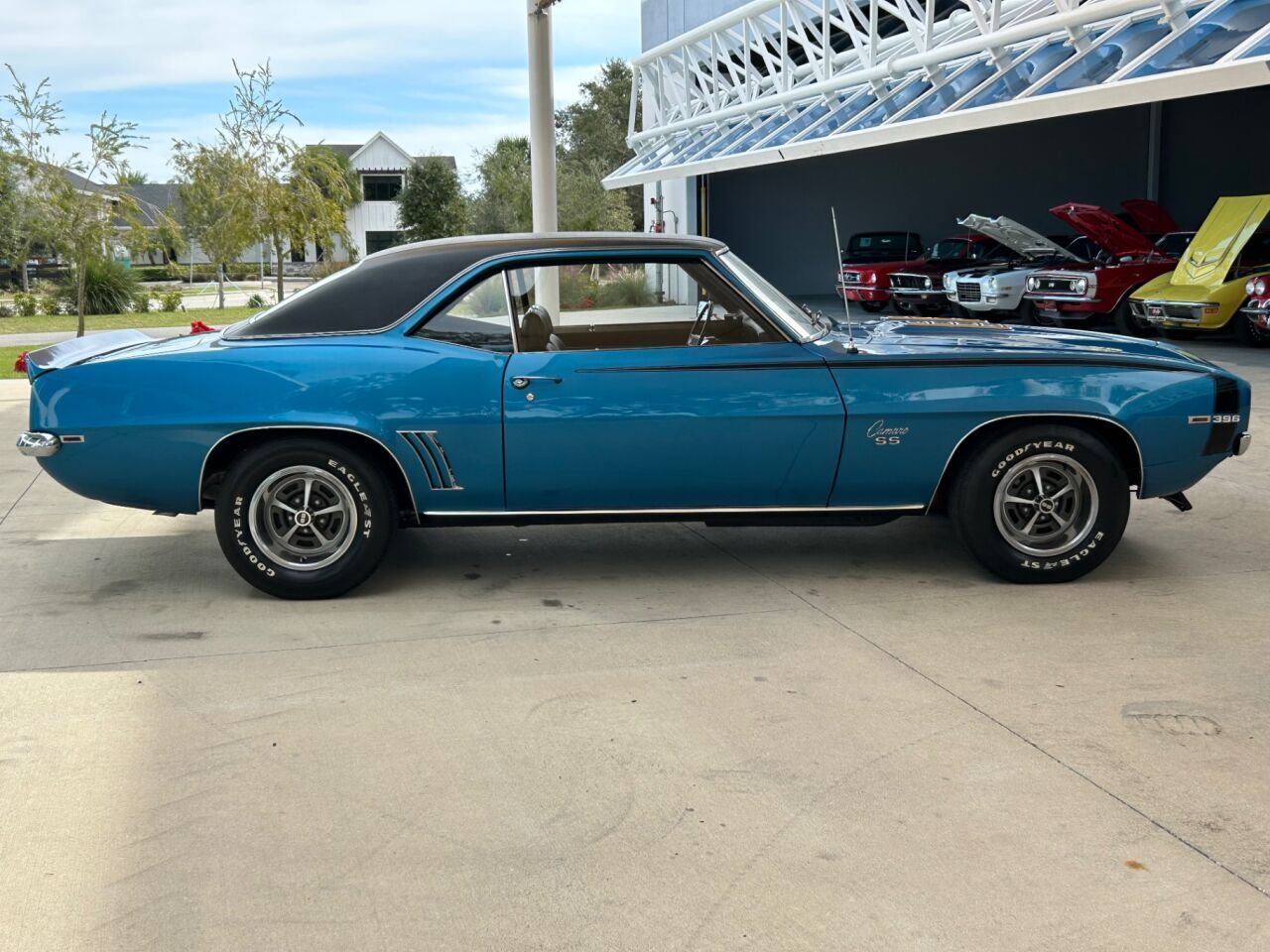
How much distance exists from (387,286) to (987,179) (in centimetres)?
2776

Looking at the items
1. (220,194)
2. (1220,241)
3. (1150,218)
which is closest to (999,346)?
(1220,241)

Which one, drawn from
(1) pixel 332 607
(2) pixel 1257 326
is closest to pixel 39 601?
(1) pixel 332 607

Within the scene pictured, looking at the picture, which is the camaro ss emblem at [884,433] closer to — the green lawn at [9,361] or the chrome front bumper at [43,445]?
the chrome front bumper at [43,445]

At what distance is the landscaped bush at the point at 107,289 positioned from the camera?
30641 millimetres

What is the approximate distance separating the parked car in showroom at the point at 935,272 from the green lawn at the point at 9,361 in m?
13.5

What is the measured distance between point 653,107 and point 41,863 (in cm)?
3064

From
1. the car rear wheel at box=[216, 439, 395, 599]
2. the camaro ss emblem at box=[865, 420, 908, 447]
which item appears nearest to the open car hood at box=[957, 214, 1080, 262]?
the camaro ss emblem at box=[865, 420, 908, 447]

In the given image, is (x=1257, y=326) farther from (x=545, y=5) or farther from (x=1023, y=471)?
(x=1023, y=471)

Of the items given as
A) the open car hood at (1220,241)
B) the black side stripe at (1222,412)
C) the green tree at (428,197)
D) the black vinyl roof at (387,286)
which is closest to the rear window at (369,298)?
the black vinyl roof at (387,286)

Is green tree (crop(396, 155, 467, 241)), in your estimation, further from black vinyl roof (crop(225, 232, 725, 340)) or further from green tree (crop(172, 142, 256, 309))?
black vinyl roof (crop(225, 232, 725, 340))

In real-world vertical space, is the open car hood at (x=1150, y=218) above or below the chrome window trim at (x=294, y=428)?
above

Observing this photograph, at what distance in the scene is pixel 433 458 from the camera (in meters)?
5.35

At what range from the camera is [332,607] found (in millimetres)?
5391

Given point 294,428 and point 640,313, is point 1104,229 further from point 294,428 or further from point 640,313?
point 294,428
